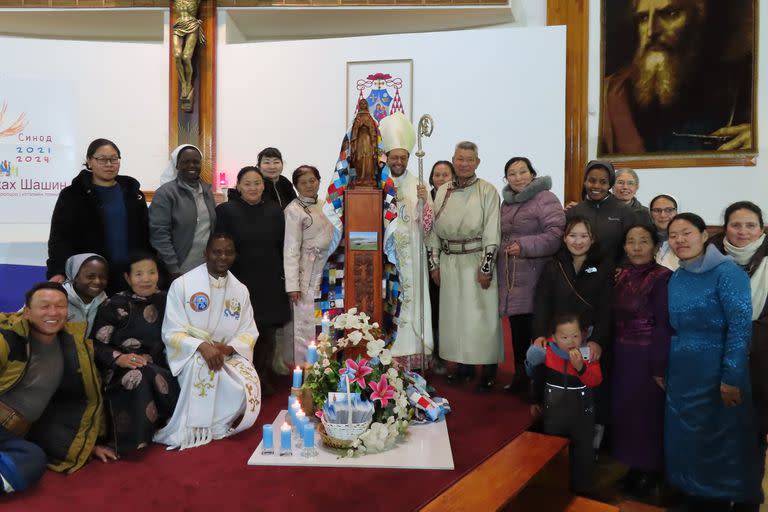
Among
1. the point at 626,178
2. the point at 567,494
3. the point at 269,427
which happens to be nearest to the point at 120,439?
the point at 269,427

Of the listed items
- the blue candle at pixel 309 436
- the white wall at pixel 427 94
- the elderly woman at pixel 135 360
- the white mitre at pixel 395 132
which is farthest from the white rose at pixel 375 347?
the white wall at pixel 427 94

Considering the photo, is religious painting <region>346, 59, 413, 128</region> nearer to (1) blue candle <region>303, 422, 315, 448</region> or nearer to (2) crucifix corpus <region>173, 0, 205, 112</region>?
(2) crucifix corpus <region>173, 0, 205, 112</region>

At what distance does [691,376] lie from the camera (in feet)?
8.60

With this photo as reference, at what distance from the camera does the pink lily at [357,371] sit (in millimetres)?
2928

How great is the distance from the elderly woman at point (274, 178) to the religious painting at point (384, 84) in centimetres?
257

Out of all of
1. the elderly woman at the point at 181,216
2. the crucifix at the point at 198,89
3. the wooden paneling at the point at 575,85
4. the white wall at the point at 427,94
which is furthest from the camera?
the crucifix at the point at 198,89

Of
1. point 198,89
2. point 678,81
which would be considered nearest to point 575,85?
point 678,81

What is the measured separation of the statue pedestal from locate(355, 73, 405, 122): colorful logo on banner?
3250 millimetres

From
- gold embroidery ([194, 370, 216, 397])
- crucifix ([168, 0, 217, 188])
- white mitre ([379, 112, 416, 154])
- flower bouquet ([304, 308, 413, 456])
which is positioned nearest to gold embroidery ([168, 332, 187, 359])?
gold embroidery ([194, 370, 216, 397])

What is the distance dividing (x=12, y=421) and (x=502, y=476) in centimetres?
204

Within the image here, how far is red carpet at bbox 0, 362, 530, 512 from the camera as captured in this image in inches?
90.5

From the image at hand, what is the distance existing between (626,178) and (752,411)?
165 cm

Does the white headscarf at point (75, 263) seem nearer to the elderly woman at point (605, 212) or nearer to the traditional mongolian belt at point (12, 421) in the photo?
the traditional mongolian belt at point (12, 421)

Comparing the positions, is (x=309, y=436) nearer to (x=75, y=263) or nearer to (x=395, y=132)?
(x=75, y=263)
